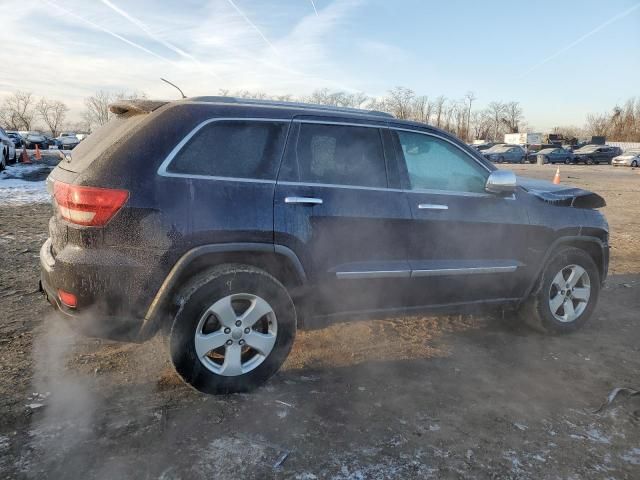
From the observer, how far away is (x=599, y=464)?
2553mm

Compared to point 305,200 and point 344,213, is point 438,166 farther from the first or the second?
point 305,200

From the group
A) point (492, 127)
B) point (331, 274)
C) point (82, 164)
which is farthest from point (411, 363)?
point (492, 127)

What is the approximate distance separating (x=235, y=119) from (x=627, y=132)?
89249 mm

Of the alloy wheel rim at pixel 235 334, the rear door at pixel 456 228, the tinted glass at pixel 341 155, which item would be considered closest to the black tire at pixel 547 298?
the rear door at pixel 456 228

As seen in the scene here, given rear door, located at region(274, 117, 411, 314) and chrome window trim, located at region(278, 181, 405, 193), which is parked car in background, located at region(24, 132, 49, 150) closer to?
rear door, located at region(274, 117, 411, 314)

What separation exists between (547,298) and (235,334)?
2.72 metres

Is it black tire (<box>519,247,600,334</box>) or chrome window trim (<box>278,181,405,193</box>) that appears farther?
black tire (<box>519,247,600,334</box>)

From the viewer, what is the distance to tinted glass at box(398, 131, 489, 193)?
369 centimetres

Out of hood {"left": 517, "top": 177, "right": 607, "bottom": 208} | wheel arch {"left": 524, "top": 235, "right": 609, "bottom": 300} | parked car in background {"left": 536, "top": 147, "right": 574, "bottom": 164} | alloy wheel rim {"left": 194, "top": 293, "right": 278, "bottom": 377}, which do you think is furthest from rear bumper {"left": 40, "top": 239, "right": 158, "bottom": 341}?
parked car in background {"left": 536, "top": 147, "right": 574, "bottom": 164}

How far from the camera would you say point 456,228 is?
373 centimetres

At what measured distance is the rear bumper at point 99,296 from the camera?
278 cm

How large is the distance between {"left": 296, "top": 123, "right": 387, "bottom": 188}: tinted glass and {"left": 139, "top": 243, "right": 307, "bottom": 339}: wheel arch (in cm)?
53

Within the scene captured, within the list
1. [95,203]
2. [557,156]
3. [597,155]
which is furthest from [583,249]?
[597,155]

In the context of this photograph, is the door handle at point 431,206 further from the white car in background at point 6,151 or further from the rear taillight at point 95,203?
the white car in background at point 6,151
